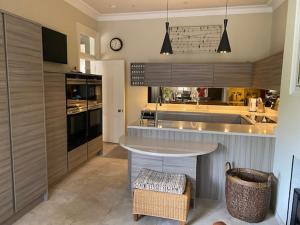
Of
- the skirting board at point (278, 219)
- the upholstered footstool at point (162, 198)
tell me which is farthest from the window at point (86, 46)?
the skirting board at point (278, 219)

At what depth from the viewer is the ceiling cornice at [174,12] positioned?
480 centimetres

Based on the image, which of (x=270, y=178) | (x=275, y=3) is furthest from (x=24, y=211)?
(x=275, y=3)

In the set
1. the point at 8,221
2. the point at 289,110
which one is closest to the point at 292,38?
the point at 289,110

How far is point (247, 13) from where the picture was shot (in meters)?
5.06

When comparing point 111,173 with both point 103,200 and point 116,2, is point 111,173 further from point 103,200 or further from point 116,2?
point 116,2

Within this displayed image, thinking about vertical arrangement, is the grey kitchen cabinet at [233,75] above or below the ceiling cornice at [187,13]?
below

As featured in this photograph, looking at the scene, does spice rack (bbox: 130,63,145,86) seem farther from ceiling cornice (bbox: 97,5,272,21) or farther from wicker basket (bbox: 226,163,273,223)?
wicker basket (bbox: 226,163,273,223)

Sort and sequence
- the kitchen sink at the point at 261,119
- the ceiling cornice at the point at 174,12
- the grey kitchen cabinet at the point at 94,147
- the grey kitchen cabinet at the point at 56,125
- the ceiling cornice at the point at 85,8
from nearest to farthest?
the grey kitchen cabinet at the point at 56,125, the kitchen sink at the point at 261,119, the grey kitchen cabinet at the point at 94,147, the ceiling cornice at the point at 85,8, the ceiling cornice at the point at 174,12

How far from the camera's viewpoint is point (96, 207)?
116 inches

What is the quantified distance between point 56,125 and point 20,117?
897 millimetres

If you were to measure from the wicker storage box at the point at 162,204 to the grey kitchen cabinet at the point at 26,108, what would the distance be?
1248 millimetres

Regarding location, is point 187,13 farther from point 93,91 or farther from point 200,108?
point 93,91

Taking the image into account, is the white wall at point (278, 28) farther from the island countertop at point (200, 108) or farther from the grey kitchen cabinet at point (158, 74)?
the grey kitchen cabinet at point (158, 74)

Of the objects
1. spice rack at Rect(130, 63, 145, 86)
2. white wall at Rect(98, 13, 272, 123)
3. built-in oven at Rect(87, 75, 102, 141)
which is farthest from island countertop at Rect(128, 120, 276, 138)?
white wall at Rect(98, 13, 272, 123)
